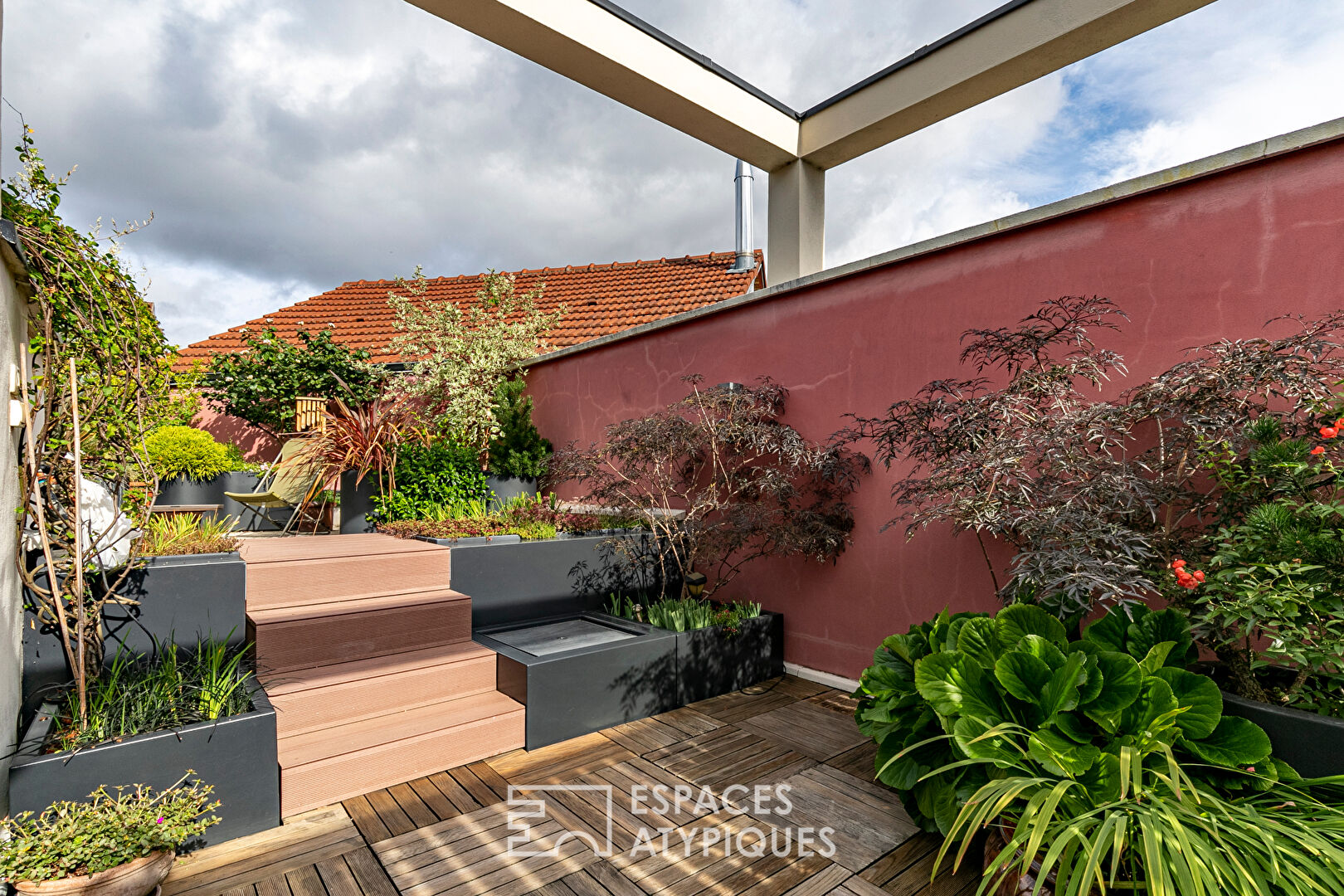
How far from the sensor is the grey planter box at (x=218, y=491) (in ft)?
20.5

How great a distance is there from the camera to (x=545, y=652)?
3084mm

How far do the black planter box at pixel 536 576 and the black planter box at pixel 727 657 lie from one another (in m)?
0.89

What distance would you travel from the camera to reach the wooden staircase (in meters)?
2.41

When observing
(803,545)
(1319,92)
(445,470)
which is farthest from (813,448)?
(1319,92)

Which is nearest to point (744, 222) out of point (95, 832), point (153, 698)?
point (153, 698)

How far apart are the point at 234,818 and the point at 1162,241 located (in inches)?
159

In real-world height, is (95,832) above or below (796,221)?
below

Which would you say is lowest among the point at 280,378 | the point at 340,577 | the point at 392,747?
the point at 392,747

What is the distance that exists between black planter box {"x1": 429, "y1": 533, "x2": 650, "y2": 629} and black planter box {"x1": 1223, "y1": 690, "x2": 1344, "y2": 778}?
10.3 feet

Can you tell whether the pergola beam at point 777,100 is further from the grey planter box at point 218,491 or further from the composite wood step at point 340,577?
the grey planter box at point 218,491

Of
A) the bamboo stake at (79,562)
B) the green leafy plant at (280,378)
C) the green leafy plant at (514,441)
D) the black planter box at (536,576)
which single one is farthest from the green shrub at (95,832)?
the green leafy plant at (280,378)

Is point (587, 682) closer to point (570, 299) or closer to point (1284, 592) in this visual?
point (1284, 592)

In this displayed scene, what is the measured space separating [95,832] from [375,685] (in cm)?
109

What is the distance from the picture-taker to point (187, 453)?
21.1ft
